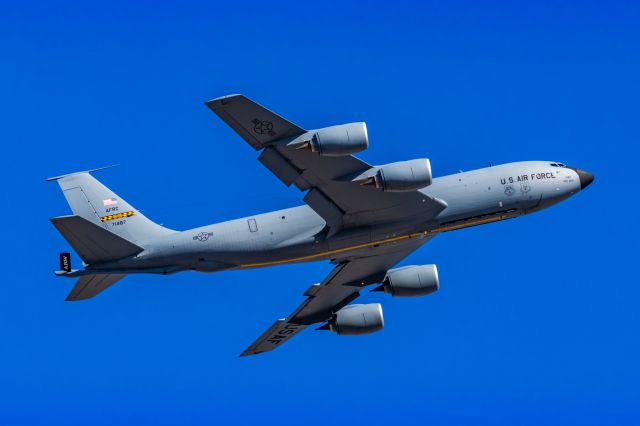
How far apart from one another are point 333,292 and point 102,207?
41.2ft

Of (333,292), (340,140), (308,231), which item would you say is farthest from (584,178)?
(333,292)

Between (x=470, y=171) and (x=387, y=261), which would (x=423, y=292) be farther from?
(x=470, y=171)

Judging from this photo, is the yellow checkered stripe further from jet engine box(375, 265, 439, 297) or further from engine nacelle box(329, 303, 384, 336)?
jet engine box(375, 265, 439, 297)

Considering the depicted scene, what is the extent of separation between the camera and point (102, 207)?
57781mm

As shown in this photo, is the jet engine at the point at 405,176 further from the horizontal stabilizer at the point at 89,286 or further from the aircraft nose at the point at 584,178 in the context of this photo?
the horizontal stabilizer at the point at 89,286

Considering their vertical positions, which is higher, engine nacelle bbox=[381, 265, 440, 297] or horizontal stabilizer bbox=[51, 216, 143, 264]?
horizontal stabilizer bbox=[51, 216, 143, 264]

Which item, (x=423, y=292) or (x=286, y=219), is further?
(x=423, y=292)

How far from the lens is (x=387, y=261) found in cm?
6047

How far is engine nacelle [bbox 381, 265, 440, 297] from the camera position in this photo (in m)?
59.6

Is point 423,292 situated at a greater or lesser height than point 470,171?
lesser

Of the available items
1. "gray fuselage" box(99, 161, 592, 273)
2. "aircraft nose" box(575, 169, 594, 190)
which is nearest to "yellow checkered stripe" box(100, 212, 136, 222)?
"gray fuselage" box(99, 161, 592, 273)

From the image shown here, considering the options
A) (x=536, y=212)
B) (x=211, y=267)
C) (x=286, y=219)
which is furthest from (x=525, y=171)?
(x=211, y=267)

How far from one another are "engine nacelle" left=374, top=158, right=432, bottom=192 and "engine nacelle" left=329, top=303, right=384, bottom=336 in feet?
35.3

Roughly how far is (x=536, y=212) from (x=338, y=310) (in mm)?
11838
